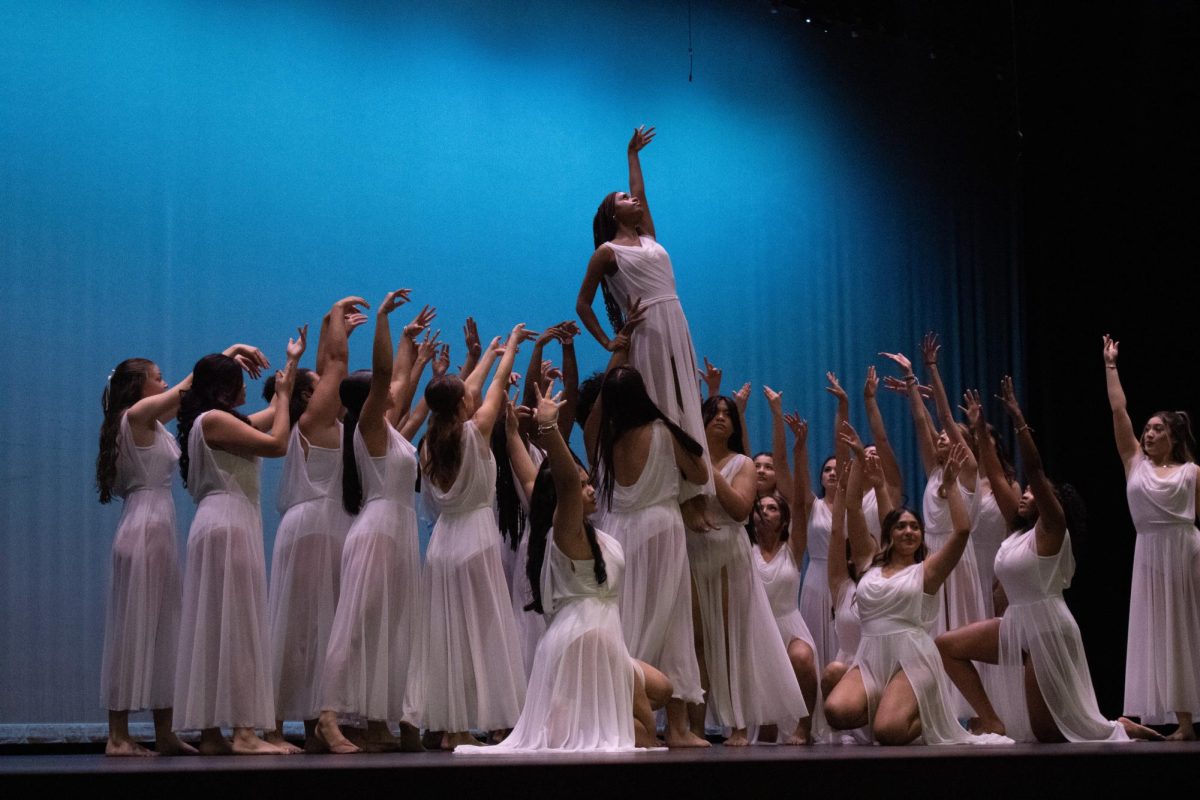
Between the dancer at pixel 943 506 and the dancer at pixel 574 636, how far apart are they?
8.64 ft

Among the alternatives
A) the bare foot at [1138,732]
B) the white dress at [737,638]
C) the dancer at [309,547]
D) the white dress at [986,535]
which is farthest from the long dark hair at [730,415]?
the bare foot at [1138,732]

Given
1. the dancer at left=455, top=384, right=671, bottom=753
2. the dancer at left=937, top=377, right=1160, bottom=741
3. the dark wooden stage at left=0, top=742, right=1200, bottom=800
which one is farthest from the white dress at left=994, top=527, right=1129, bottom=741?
the dancer at left=455, top=384, right=671, bottom=753

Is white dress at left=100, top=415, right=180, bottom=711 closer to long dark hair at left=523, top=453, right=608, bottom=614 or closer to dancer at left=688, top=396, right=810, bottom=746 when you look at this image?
long dark hair at left=523, top=453, right=608, bottom=614

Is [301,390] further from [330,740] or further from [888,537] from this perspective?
[888,537]

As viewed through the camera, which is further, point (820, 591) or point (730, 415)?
point (820, 591)

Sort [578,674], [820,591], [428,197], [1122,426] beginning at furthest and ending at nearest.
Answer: [428,197] < [820,591] < [1122,426] < [578,674]

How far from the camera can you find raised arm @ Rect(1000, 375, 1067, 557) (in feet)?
17.4

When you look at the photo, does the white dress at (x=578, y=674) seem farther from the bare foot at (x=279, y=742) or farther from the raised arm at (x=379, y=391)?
the raised arm at (x=379, y=391)

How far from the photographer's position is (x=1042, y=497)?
17.5ft

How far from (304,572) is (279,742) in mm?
681

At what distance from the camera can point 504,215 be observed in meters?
8.28

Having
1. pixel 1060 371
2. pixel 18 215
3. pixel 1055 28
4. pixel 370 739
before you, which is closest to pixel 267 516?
pixel 18 215

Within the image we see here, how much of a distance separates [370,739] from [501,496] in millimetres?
1263

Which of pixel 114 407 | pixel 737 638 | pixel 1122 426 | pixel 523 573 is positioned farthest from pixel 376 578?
pixel 1122 426
